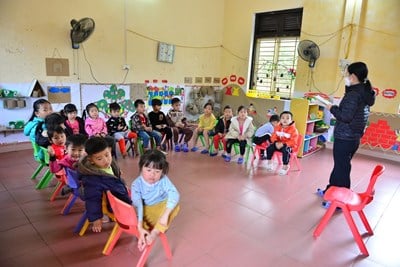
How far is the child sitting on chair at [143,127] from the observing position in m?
4.22

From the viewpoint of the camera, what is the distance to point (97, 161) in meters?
2.06

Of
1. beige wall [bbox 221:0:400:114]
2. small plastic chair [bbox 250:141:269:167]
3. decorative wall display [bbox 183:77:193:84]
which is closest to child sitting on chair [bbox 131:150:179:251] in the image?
small plastic chair [bbox 250:141:269:167]

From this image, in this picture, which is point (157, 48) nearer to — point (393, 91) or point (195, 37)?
point (195, 37)

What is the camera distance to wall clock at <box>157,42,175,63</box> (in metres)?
5.52

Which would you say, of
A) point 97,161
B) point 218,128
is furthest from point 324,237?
point 218,128

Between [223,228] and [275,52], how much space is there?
15.7 feet

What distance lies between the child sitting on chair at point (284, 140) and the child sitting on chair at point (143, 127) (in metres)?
1.73

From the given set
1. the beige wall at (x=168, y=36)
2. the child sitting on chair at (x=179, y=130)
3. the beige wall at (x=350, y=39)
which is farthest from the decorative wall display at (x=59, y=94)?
→ the beige wall at (x=350, y=39)

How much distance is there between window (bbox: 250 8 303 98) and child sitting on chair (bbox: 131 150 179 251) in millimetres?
4886

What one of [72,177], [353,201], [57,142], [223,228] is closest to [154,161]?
[72,177]

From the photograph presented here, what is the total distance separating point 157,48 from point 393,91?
4.26 metres

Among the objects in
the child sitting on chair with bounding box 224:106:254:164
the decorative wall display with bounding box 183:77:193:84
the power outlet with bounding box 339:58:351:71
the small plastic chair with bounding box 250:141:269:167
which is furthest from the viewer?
the decorative wall display with bounding box 183:77:193:84

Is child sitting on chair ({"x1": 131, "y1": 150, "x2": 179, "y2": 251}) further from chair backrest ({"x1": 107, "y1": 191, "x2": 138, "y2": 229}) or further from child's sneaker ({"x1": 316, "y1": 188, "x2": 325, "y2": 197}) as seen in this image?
child's sneaker ({"x1": 316, "y1": 188, "x2": 325, "y2": 197})

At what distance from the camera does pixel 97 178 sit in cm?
193
